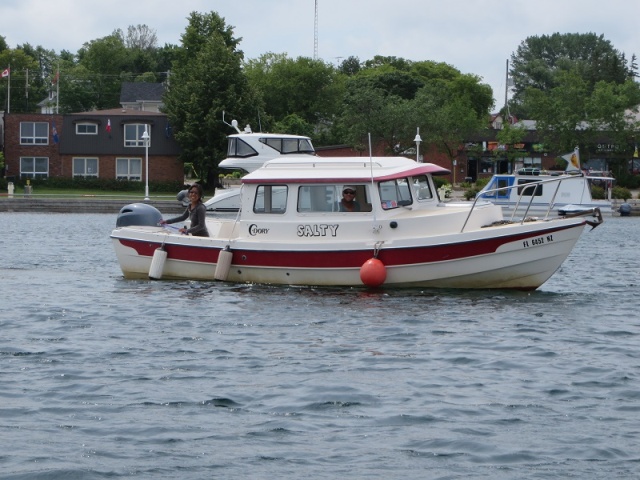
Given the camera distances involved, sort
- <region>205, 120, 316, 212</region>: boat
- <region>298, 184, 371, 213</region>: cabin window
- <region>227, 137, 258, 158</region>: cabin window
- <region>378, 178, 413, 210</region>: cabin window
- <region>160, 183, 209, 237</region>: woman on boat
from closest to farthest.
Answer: <region>378, 178, 413, 210</region>: cabin window → <region>298, 184, 371, 213</region>: cabin window → <region>160, 183, 209, 237</region>: woman on boat → <region>205, 120, 316, 212</region>: boat → <region>227, 137, 258, 158</region>: cabin window

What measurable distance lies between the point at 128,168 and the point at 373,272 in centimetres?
6403

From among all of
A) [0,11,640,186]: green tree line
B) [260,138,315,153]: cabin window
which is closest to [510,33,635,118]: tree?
[0,11,640,186]: green tree line

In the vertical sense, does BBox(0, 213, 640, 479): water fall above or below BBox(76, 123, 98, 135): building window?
below

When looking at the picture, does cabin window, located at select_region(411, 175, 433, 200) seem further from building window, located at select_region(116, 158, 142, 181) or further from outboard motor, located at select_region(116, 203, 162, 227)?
building window, located at select_region(116, 158, 142, 181)

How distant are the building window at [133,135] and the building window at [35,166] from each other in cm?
587

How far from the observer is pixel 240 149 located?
4919cm

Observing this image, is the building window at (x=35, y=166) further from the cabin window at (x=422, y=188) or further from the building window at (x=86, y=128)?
the cabin window at (x=422, y=188)

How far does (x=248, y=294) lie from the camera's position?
909 inches

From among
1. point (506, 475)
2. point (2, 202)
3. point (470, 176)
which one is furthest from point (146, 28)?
point (506, 475)

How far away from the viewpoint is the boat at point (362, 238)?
73.9 ft

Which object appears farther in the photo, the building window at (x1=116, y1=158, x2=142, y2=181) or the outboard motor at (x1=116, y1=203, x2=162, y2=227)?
the building window at (x1=116, y1=158, x2=142, y2=181)

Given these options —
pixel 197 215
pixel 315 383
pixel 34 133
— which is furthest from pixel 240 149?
pixel 34 133

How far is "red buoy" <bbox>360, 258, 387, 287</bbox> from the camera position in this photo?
22.7 m

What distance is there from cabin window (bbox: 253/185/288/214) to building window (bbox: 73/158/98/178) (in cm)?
6226
